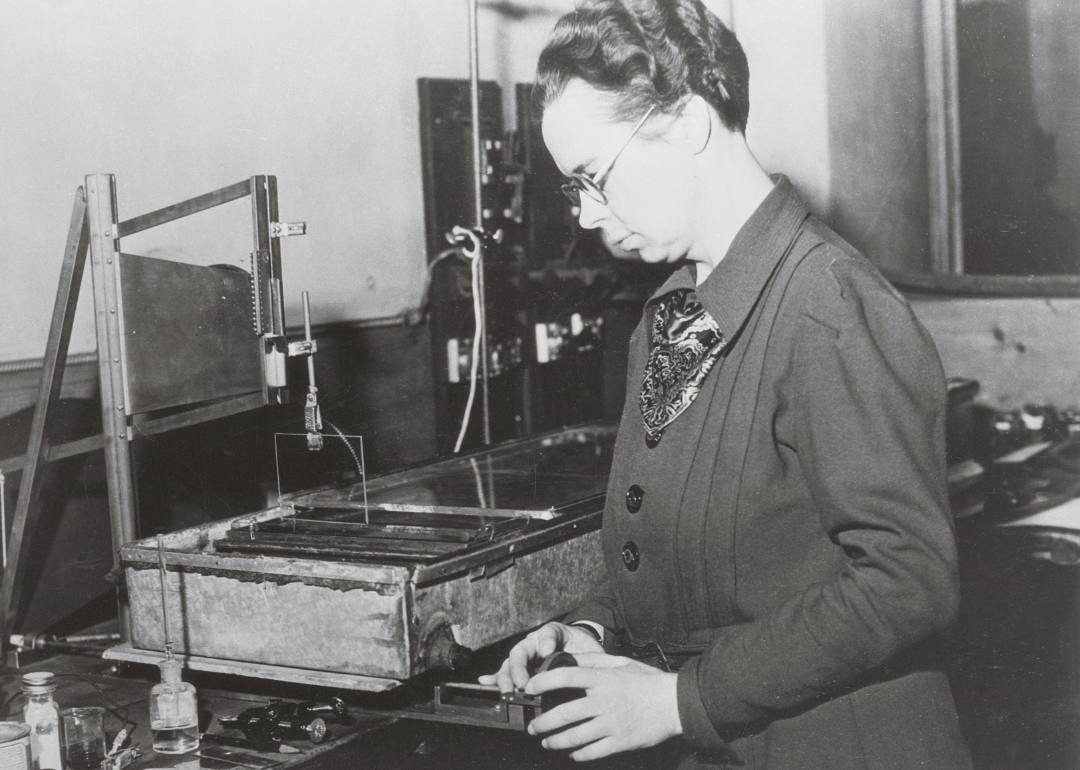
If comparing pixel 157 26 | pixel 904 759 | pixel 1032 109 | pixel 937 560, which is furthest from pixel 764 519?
pixel 1032 109

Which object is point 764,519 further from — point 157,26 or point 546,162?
point 546,162

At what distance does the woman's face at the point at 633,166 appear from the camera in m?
Result: 1.17

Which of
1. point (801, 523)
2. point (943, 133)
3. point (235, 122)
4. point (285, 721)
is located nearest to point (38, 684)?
point (285, 721)

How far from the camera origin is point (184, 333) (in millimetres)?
1985

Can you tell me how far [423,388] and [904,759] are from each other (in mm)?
2517

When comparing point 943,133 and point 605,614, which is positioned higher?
point 943,133

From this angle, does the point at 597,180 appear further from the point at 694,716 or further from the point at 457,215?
the point at 457,215

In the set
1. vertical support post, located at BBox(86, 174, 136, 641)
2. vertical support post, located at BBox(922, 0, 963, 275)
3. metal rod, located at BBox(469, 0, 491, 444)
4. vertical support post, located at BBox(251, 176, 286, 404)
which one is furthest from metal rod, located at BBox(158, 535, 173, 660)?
vertical support post, located at BBox(922, 0, 963, 275)

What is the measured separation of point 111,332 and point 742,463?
1318mm

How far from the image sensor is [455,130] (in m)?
3.47

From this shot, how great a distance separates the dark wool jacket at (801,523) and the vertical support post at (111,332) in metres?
1.11

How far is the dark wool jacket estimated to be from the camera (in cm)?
95

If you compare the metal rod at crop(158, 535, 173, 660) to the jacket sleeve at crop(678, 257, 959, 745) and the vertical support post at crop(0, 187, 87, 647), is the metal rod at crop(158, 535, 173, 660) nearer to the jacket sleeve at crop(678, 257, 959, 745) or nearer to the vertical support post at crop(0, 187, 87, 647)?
the vertical support post at crop(0, 187, 87, 647)

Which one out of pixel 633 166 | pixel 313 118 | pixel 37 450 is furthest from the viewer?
pixel 313 118
